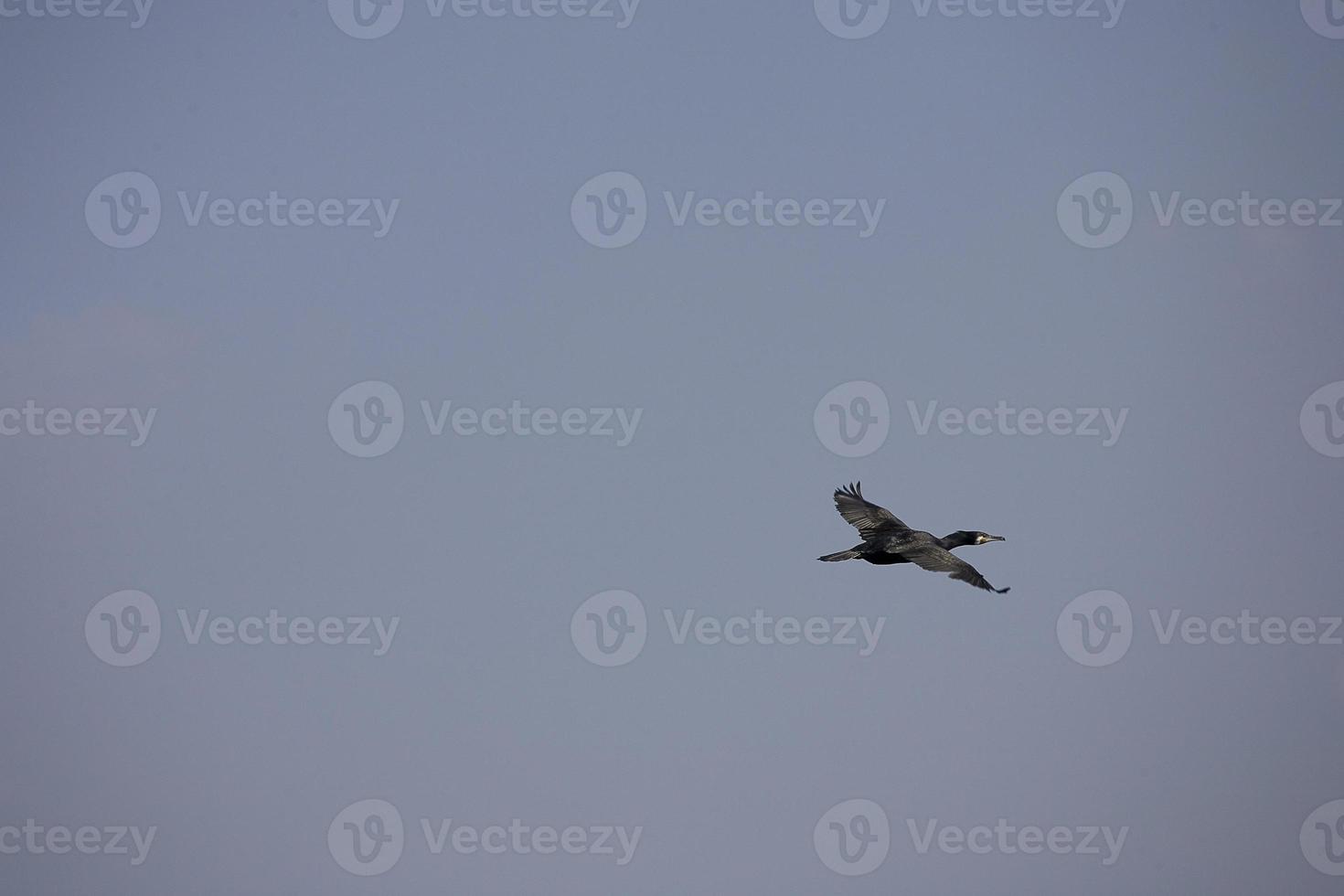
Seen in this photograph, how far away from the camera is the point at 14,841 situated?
23.3 meters

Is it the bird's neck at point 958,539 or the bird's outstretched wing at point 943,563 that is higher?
the bird's neck at point 958,539

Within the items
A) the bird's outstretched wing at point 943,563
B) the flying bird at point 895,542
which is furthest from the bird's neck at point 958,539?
the bird's outstretched wing at point 943,563

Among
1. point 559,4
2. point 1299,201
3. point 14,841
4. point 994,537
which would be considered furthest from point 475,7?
point 14,841

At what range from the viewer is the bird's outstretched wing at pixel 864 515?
55.6 ft

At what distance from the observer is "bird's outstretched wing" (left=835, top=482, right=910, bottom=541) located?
55.6ft

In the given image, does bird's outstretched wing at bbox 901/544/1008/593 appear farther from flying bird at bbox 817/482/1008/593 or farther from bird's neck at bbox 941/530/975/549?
bird's neck at bbox 941/530/975/549

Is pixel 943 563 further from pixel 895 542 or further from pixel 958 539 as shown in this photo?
pixel 958 539

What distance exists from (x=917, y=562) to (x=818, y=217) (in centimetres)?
731

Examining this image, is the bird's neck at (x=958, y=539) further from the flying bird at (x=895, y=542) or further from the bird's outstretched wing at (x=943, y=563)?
the bird's outstretched wing at (x=943, y=563)

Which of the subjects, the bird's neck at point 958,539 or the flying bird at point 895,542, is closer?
the flying bird at point 895,542

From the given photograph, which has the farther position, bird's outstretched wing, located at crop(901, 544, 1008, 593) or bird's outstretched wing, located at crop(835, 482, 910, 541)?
bird's outstretched wing, located at crop(835, 482, 910, 541)

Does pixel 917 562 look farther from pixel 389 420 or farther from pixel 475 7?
pixel 475 7

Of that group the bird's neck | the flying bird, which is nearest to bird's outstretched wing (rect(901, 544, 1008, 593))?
the flying bird

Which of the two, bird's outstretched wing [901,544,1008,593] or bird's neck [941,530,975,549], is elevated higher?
bird's neck [941,530,975,549]
